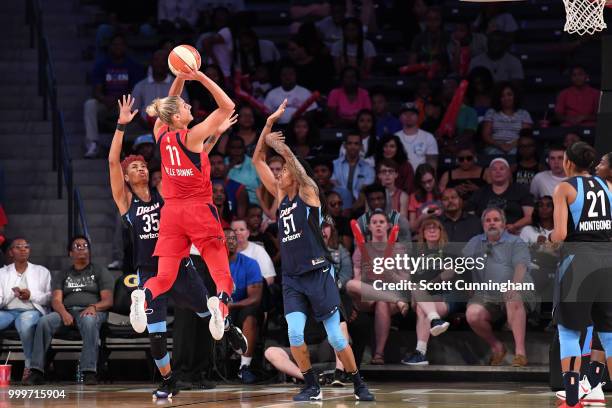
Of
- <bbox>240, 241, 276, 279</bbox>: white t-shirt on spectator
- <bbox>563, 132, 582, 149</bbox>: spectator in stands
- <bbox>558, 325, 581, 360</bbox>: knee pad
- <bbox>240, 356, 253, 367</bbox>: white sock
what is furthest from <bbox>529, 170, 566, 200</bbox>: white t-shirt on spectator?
<bbox>558, 325, 581, 360</bbox>: knee pad

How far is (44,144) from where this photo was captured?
667 inches

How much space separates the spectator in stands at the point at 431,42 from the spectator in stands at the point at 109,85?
162 inches

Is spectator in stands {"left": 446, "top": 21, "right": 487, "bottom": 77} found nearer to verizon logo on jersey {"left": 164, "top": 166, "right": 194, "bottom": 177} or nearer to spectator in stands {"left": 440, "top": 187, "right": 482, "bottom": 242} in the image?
spectator in stands {"left": 440, "top": 187, "right": 482, "bottom": 242}

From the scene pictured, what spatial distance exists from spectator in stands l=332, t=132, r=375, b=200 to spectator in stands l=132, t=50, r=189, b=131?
2.80 metres

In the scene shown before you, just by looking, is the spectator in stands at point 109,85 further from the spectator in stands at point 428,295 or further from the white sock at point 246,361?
the spectator in stands at point 428,295

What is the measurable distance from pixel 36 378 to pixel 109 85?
5.72 metres

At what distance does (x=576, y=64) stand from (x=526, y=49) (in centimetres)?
125

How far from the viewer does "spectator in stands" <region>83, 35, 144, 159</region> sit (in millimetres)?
16766

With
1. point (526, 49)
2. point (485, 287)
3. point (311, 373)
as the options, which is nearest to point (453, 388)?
point (485, 287)

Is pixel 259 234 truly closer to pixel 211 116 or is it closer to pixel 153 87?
pixel 153 87

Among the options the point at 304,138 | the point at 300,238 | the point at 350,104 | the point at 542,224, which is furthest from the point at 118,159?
the point at 350,104

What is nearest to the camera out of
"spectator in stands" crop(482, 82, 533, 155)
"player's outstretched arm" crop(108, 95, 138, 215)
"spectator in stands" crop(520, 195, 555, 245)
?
"player's outstretched arm" crop(108, 95, 138, 215)

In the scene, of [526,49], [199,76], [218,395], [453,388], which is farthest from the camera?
[526,49]

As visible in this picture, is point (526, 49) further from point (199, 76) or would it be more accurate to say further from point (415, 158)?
point (199, 76)
